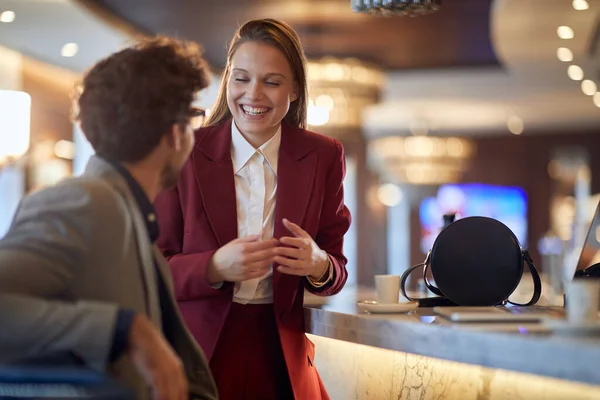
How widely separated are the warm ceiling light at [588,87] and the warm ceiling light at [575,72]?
0.43 ft

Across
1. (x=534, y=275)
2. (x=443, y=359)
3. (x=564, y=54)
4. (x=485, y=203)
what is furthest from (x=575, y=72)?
(x=443, y=359)

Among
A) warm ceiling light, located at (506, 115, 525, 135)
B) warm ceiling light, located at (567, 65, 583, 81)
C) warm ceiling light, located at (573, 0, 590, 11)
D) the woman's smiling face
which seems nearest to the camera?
the woman's smiling face

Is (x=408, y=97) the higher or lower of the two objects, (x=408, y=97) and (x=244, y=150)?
the higher

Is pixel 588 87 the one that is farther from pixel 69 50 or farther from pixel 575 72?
pixel 69 50

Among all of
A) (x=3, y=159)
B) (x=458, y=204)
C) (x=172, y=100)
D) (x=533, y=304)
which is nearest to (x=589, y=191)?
(x=458, y=204)

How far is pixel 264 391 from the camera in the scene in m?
2.06

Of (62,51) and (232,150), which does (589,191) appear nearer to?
(62,51)

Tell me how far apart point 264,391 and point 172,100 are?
0.85 m

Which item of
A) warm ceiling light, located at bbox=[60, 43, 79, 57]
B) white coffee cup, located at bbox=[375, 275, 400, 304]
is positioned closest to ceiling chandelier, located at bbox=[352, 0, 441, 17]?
white coffee cup, located at bbox=[375, 275, 400, 304]

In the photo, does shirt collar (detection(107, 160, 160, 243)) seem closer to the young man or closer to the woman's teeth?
the young man

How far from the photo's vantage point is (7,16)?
6.86 meters

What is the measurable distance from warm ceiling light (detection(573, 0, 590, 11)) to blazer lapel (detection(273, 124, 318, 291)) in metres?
4.82

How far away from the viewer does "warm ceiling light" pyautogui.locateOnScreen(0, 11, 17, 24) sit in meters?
6.75

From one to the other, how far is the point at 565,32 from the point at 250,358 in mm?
6251
